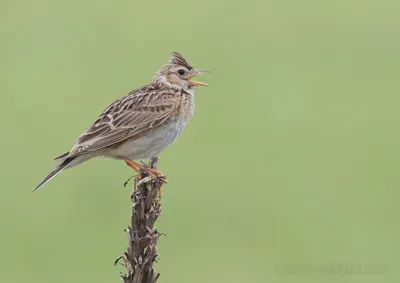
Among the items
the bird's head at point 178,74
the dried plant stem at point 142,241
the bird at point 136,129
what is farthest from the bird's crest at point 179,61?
the dried plant stem at point 142,241

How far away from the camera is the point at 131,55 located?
28.1m

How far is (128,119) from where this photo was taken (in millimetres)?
9891

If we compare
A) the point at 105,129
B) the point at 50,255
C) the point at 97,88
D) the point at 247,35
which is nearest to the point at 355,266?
the point at 50,255

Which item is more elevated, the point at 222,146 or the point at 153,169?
the point at 222,146

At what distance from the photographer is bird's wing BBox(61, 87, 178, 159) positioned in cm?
949

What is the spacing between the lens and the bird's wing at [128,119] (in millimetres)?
9488

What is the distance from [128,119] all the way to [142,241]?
3.04m

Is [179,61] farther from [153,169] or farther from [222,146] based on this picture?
[222,146]

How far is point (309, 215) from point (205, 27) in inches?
591

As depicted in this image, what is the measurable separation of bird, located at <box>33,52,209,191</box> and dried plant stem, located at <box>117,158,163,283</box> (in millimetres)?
1776

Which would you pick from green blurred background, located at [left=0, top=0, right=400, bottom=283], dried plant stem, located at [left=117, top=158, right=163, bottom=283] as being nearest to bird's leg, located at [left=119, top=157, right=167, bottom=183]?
dried plant stem, located at [left=117, top=158, right=163, bottom=283]

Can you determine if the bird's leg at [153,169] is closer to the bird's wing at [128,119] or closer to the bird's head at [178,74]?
the bird's wing at [128,119]

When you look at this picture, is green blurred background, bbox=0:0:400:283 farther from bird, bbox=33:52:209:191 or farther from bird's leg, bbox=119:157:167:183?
bird's leg, bbox=119:157:167:183

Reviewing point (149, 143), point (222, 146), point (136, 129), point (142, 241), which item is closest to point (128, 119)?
point (136, 129)
